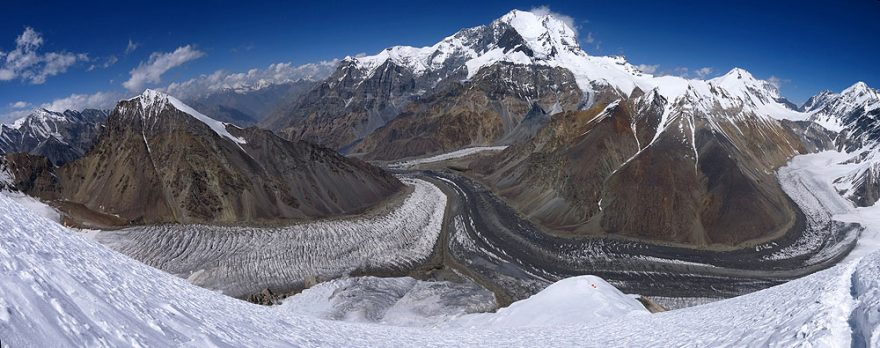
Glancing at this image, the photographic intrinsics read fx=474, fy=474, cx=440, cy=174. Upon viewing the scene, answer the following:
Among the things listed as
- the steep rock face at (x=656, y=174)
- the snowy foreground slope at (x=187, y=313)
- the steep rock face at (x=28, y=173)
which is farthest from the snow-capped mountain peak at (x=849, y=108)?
the steep rock face at (x=28, y=173)

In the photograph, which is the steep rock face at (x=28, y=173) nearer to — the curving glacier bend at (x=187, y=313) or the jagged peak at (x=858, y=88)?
the curving glacier bend at (x=187, y=313)

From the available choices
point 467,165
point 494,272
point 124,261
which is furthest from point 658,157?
point 124,261

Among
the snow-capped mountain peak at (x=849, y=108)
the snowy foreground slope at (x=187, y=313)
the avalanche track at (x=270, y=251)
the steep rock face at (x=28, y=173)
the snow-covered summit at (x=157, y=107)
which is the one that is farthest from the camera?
the snow-capped mountain peak at (x=849, y=108)

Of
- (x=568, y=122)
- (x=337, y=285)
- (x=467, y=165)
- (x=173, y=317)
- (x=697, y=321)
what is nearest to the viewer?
(x=173, y=317)

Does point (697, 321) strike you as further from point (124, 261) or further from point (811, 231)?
point (811, 231)

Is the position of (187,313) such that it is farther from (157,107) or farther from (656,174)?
(157,107)
